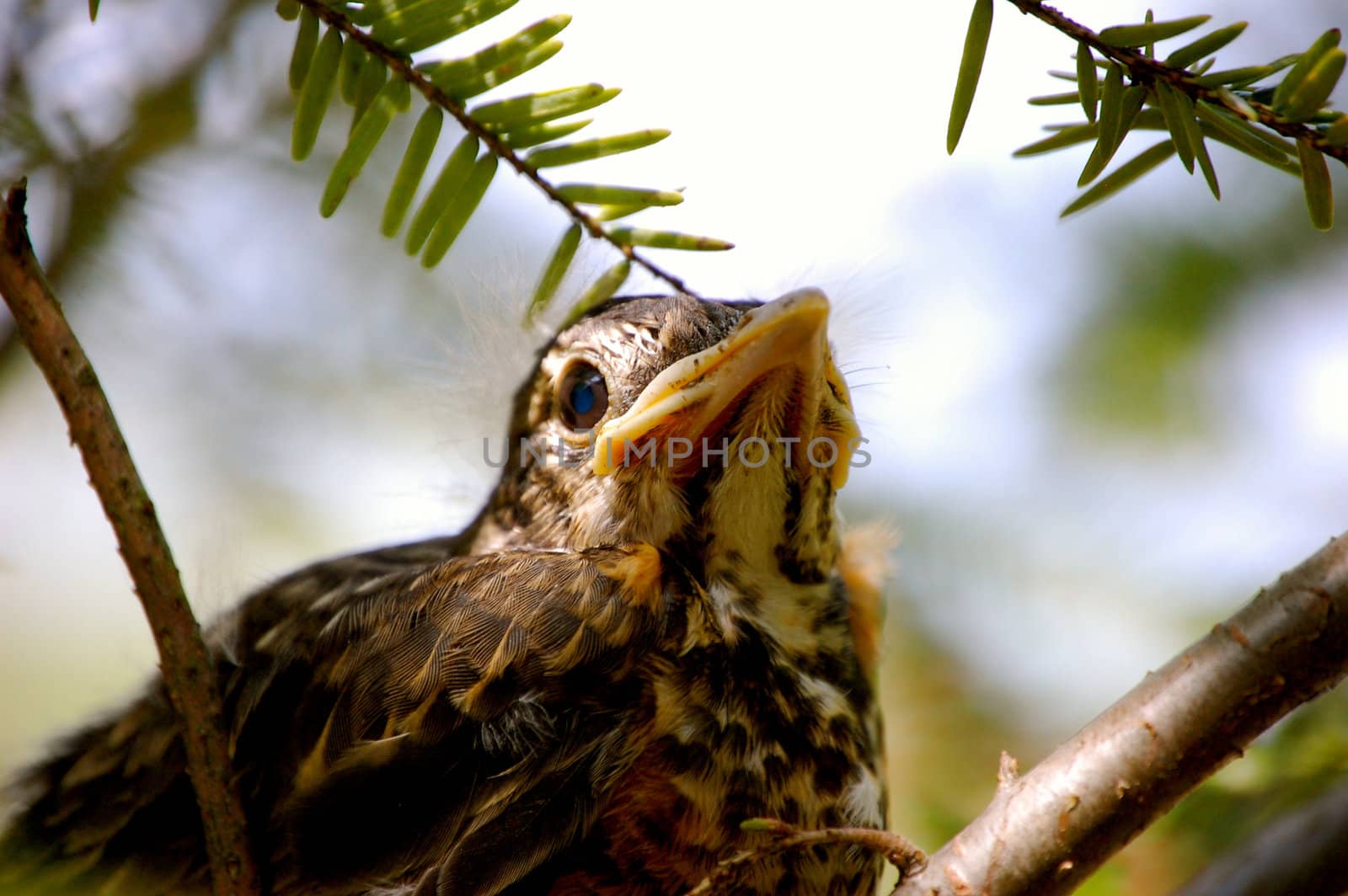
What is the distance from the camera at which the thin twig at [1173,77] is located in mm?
862

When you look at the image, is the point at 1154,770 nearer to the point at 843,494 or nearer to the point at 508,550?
the point at 508,550

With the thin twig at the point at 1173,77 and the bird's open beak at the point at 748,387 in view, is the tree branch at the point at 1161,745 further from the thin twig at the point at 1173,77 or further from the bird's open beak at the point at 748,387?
the bird's open beak at the point at 748,387

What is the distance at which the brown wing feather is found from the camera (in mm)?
1251

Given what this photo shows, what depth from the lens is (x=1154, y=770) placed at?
3.46 feet

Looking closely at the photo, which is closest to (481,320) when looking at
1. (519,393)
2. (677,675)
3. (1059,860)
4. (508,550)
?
(519,393)

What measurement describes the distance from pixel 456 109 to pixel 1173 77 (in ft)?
2.07

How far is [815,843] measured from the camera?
3.55 ft

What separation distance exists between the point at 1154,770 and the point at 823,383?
622 mm

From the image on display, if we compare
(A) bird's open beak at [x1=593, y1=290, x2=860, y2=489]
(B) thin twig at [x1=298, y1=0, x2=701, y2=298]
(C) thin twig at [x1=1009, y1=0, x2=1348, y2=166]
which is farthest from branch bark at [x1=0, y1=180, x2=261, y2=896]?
(C) thin twig at [x1=1009, y1=0, x2=1348, y2=166]

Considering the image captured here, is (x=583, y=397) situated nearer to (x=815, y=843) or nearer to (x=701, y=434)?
(x=701, y=434)

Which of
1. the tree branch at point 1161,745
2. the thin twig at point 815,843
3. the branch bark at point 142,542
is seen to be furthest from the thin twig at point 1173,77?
the branch bark at point 142,542

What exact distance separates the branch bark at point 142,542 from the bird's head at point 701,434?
57 centimetres

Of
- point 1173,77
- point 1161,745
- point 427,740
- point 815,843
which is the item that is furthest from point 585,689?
point 1173,77

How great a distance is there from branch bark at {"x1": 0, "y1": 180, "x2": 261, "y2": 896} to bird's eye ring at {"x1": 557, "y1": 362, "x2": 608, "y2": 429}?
2.20 feet
